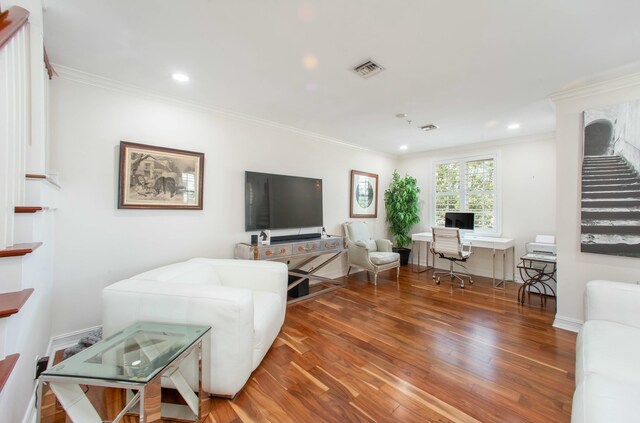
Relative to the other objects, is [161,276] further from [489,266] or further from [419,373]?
[489,266]

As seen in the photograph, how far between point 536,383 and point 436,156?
434cm

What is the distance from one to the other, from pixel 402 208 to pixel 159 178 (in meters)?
4.21

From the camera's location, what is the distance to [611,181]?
2428mm

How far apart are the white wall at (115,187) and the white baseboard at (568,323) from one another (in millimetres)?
3610

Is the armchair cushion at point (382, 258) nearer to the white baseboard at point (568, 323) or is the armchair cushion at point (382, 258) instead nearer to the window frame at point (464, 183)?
the window frame at point (464, 183)

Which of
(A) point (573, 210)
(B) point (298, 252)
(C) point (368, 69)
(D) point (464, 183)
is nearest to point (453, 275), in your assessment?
(D) point (464, 183)

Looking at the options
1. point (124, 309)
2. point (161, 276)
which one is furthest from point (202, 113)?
point (124, 309)

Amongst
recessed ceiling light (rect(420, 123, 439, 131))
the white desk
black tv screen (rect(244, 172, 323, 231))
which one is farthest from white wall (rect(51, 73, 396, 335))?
the white desk

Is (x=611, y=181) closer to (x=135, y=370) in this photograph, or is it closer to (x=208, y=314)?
(x=208, y=314)

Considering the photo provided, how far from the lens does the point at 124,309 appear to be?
165cm

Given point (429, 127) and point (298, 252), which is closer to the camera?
point (298, 252)

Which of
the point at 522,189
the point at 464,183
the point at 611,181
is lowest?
the point at 611,181

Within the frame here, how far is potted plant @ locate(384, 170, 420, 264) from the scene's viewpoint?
5.24m

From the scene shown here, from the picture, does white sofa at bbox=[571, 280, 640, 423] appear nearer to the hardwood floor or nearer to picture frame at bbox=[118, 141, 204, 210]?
the hardwood floor
